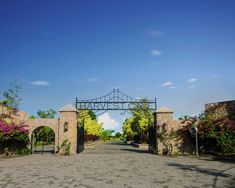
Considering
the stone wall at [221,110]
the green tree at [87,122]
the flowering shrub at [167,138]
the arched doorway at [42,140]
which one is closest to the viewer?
the stone wall at [221,110]

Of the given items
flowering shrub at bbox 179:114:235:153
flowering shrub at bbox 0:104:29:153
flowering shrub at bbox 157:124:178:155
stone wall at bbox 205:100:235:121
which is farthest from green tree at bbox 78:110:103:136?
stone wall at bbox 205:100:235:121

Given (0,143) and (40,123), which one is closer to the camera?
(0,143)

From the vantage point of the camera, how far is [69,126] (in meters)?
18.0

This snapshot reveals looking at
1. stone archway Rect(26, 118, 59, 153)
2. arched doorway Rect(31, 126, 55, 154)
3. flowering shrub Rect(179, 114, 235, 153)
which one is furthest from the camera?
arched doorway Rect(31, 126, 55, 154)

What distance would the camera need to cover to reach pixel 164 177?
8.34m

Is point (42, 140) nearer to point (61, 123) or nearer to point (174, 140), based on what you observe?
point (61, 123)

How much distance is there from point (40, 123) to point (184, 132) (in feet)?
37.2

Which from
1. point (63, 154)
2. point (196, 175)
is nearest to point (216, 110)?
point (196, 175)

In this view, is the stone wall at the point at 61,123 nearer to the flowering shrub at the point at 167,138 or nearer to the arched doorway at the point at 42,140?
the arched doorway at the point at 42,140

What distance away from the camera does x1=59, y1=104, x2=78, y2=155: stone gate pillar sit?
58.5ft

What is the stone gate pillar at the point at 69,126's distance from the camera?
702 inches

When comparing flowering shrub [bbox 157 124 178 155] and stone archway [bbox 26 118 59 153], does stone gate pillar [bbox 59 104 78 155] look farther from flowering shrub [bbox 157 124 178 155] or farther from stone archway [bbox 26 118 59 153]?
flowering shrub [bbox 157 124 178 155]

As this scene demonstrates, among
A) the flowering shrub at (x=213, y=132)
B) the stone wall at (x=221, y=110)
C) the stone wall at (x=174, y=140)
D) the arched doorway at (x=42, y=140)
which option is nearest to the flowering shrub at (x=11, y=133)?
the arched doorway at (x=42, y=140)

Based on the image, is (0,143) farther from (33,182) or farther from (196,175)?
(196,175)
